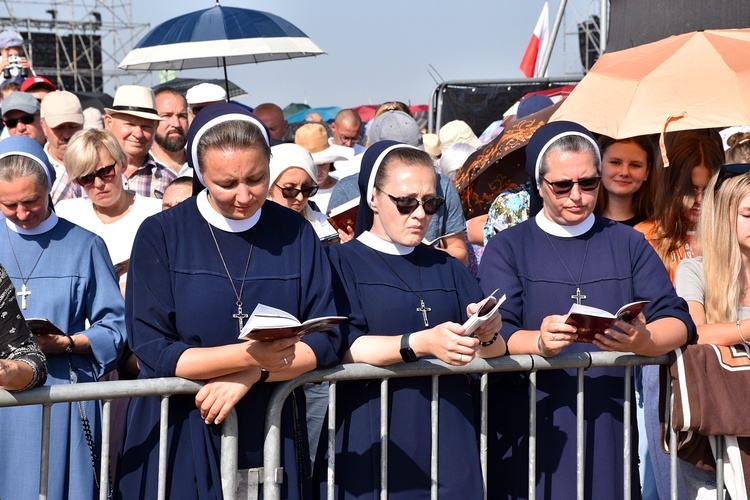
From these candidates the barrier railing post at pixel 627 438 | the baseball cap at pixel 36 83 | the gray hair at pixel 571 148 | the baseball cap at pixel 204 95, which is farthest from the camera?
the baseball cap at pixel 36 83

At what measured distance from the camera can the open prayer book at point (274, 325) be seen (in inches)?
126

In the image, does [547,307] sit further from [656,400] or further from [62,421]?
→ [62,421]

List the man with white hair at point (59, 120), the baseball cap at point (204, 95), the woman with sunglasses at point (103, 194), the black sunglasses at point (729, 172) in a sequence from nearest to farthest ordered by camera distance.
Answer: the black sunglasses at point (729, 172)
the woman with sunglasses at point (103, 194)
the man with white hair at point (59, 120)
the baseball cap at point (204, 95)

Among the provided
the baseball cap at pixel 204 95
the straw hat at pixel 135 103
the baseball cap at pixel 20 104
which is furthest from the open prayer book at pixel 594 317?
the baseball cap at pixel 204 95

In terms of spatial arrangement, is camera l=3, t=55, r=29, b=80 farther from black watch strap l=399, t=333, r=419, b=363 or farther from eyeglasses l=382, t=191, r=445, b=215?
black watch strap l=399, t=333, r=419, b=363

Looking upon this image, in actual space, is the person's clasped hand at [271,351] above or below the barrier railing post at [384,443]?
above

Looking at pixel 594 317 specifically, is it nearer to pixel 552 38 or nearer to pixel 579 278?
pixel 579 278

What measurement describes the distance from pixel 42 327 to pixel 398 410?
1.41m

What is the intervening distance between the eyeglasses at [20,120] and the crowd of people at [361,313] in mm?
2946

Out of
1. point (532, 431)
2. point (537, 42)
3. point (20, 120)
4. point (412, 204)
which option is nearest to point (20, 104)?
point (20, 120)

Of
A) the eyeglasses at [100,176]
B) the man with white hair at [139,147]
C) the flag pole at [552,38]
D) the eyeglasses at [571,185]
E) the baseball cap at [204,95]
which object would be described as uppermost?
the flag pole at [552,38]

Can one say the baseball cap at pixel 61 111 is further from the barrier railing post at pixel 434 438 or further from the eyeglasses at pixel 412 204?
the barrier railing post at pixel 434 438

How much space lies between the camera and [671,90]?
5430mm

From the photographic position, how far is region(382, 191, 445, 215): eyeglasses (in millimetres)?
4199
